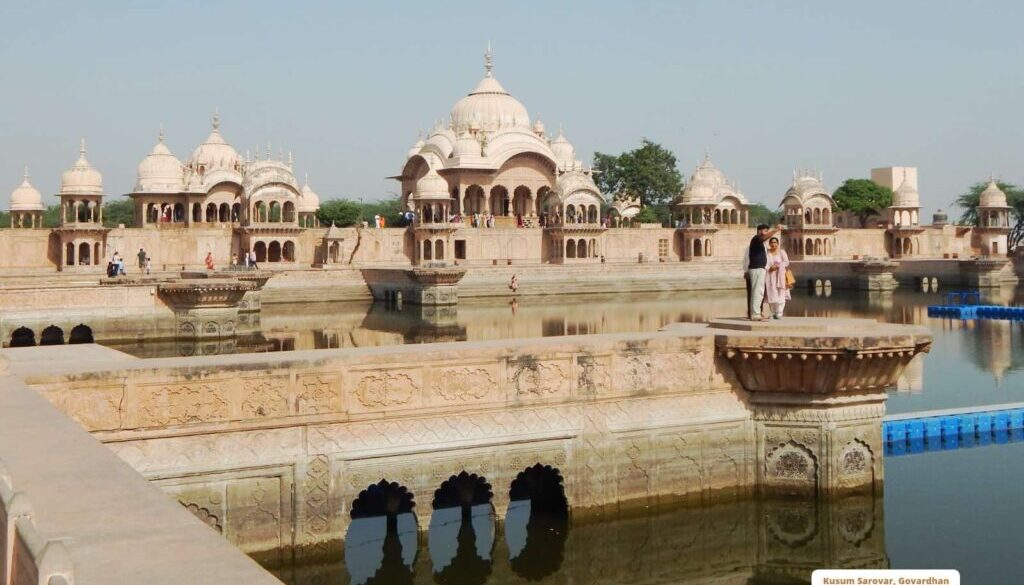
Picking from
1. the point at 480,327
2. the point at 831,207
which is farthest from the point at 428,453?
the point at 831,207

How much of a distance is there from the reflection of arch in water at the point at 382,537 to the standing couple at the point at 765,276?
3.48 m

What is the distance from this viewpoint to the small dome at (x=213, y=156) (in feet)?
140

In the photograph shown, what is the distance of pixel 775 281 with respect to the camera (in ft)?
32.3

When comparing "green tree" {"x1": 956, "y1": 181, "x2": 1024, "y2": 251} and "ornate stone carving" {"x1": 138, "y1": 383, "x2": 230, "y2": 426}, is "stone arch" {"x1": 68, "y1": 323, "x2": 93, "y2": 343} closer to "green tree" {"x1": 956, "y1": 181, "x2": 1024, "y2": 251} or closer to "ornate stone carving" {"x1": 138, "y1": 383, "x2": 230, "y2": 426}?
"ornate stone carving" {"x1": 138, "y1": 383, "x2": 230, "y2": 426}

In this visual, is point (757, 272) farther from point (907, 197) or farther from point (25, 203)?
point (907, 197)

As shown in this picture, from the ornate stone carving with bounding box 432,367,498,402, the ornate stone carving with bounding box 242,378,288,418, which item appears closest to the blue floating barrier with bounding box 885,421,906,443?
the ornate stone carving with bounding box 432,367,498,402

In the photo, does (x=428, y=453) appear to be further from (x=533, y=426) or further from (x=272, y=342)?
(x=272, y=342)

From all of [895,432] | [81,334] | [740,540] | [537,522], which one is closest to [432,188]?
[81,334]

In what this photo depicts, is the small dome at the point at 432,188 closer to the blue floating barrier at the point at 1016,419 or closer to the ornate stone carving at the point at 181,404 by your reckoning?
the blue floating barrier at the point at 1016,419

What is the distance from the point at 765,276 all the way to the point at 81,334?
1633 centimetres

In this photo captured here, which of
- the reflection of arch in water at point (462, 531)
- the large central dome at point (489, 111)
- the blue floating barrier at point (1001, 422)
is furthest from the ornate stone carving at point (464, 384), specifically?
the large central dome at point (489, 111)

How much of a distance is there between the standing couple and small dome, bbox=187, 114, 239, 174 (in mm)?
A: 35202

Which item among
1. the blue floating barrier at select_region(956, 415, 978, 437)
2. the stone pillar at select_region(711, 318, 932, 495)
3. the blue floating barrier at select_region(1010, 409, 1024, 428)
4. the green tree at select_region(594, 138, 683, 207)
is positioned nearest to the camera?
the stone pillar at select_region(711, 318, 932, 495)

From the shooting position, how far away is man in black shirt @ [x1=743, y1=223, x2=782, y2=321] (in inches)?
382
